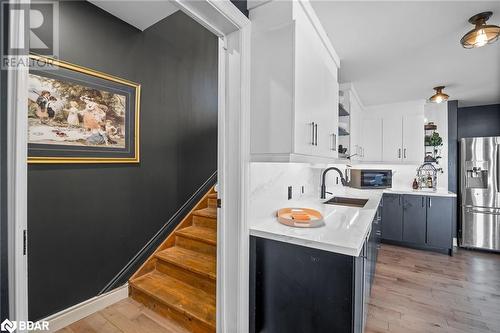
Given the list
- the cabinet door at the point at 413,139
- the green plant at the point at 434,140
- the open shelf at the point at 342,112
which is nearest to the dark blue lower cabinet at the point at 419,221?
the cabinet door at the point at 413,139

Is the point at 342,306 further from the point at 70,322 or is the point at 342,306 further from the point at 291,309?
the point at 70,322

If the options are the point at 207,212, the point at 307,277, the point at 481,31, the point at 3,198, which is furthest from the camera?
the point at 207,212

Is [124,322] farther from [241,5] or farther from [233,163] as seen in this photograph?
[241,5]

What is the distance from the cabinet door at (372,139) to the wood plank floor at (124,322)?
3739 millimetres

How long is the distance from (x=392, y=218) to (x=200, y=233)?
122 inches

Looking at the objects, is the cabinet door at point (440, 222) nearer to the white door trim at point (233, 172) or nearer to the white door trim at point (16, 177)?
the white door trim at point (233, 172)

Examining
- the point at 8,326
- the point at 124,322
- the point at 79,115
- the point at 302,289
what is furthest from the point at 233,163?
the point at 124,322

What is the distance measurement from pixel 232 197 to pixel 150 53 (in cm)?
182

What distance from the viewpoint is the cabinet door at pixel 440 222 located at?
11.5ft

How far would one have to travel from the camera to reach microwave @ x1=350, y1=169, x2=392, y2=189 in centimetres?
415

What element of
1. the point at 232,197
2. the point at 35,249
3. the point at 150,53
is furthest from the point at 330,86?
the point at 35,249

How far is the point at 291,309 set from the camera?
137cm

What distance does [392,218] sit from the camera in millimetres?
3859

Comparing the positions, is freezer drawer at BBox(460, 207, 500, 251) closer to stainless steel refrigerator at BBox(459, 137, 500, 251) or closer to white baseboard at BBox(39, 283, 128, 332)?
stainless steel refrigerator at BBox(459, 137, 500, 251)
